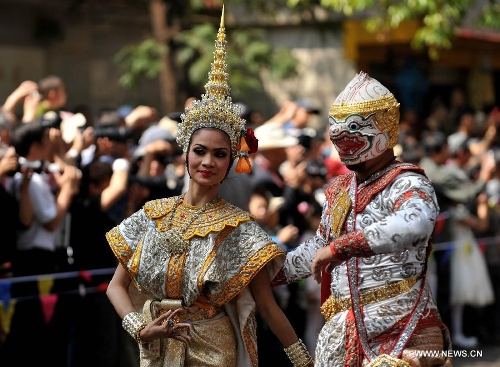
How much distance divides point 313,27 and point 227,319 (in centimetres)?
1296

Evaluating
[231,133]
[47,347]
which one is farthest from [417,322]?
[47,347]

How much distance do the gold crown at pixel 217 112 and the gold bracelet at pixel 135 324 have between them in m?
0.83

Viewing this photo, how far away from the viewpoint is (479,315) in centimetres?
1188

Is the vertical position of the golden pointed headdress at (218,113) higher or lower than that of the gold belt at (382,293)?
higher

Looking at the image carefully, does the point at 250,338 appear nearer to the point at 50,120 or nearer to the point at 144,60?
the point at 50,120

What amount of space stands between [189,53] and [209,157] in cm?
996

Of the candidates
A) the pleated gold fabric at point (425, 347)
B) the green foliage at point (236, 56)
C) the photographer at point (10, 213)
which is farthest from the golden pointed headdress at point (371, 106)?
the green foliage at point (236, 56)

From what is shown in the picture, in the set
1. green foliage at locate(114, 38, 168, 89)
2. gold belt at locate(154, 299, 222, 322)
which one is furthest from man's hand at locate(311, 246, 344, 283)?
green foliage at locate(114, 38, 168, 89)

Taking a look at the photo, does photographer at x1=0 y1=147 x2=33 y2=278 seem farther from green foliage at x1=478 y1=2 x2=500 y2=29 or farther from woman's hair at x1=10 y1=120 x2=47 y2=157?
green foliage at x1=478 y1=2 x2=500 y2=29

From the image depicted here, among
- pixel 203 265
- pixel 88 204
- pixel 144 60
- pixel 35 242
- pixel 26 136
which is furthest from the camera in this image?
pixel 144 60

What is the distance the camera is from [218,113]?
499 centimetres

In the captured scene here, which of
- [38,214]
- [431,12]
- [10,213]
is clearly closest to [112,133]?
[38,214]

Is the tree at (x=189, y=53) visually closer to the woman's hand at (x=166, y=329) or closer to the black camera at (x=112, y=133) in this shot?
the black camera at (x=112, y=133)

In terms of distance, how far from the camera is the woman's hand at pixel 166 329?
15.6ft
